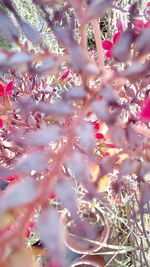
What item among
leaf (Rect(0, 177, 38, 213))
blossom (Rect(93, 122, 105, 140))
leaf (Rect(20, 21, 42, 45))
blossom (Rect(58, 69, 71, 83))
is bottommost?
leaf (Rect(0, 177, 38, 213))

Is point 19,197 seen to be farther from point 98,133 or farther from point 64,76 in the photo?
point 64,76

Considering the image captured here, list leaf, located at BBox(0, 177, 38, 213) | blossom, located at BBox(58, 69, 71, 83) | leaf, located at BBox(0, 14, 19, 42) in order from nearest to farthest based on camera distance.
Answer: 1. leaf, located at BBox(0, 177, 38, 213)
2. leaf, located at BBox(0, 14, 19, 42)
3. blossom, located at BBox(58, 69, 71, 83)

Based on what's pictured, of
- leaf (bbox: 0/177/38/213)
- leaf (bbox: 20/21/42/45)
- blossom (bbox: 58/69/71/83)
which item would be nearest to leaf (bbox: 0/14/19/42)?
leaf (bbox: 20/21/42/45)

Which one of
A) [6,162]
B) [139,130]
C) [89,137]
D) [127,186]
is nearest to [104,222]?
[127,186]

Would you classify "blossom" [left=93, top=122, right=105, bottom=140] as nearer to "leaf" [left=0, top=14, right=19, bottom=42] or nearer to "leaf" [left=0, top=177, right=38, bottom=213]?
"leaf" [left=0, top=14, right=19, bottom=42]

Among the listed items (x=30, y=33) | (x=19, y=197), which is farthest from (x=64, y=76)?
(x=19, y=197)

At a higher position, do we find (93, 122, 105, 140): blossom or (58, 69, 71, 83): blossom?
(58, 69, 71, 83): blossom

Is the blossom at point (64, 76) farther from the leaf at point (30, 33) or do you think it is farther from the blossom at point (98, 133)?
the leaf at point (30, 33)

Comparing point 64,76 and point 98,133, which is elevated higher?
point 64,76

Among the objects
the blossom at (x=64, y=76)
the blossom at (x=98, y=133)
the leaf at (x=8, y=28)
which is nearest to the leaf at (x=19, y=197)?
the leaf at (x=8, y=28)
